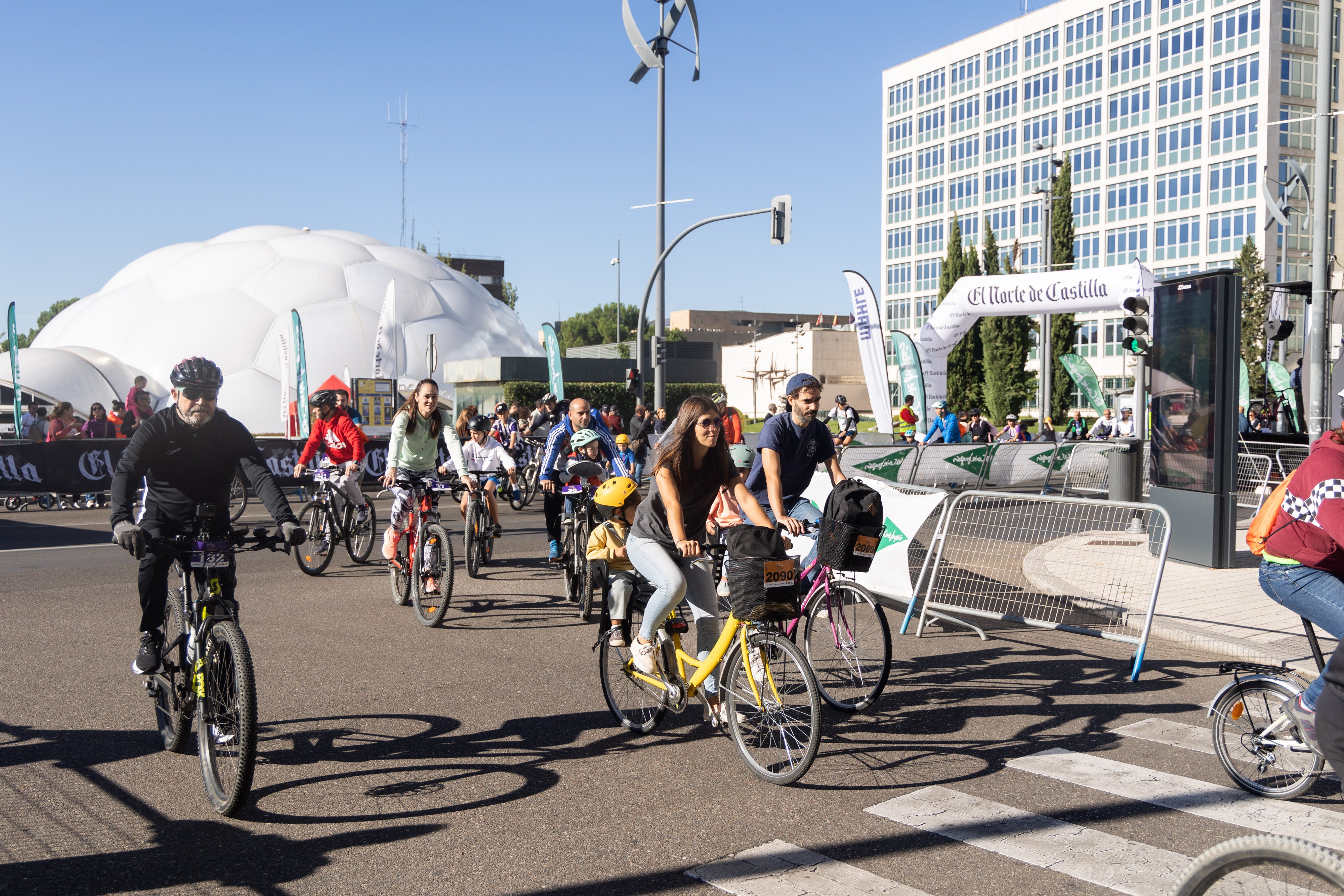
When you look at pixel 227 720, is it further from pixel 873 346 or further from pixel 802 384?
pixel 873 346

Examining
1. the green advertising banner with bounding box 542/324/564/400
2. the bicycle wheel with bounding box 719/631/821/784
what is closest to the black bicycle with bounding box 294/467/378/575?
the bicycle wheel with bounding box 719/631/821/784

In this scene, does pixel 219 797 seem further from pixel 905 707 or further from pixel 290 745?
pixel 905 707

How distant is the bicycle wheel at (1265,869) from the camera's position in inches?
89.0

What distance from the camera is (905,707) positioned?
6312 mm

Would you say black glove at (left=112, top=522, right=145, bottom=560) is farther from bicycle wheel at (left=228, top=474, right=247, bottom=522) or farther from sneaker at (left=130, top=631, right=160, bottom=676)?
bicycle wheel at (left=228, top=474, right=247, bottom=522)

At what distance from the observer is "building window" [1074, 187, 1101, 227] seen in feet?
242

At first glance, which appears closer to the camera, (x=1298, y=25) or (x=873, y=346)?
(x=873, y=346)

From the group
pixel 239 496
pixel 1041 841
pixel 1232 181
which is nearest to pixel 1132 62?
pixel 1232 181

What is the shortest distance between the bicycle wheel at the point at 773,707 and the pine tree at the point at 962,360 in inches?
2086

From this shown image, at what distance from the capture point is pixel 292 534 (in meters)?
4.91

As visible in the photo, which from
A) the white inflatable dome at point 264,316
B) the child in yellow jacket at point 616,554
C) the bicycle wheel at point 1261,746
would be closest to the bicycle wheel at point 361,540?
the child in yellow jacket at point 616,554

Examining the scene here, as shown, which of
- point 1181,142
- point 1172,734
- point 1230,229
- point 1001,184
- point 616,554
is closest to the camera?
point 1172,734

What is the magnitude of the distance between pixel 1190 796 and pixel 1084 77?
76.5m

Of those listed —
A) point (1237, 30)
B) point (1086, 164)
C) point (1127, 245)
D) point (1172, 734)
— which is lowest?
point (1172, 734)
